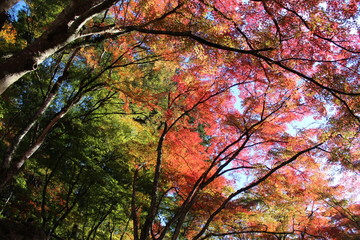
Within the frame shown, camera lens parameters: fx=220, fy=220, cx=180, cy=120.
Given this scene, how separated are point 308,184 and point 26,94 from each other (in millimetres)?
11842

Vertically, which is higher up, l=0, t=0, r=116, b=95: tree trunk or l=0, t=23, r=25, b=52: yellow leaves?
l=0, t=23, r=25, b=52: yellow leaves

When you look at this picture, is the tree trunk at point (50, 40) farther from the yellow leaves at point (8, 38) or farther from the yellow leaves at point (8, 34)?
the yellow leaves at point (8, 34)

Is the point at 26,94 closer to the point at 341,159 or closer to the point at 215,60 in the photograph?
the point at 215,60

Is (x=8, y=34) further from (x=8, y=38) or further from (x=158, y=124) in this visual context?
(x=158, y=124)

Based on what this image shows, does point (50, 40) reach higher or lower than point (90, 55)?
lower

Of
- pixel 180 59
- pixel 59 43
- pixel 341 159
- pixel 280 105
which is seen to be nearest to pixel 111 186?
pixel 180 59

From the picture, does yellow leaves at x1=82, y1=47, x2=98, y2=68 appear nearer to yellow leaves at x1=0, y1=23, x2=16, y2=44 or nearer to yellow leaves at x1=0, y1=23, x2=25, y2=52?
yellow leaves at x1=0, y1=23, x2=25, y2=52

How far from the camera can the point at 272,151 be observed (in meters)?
7.81

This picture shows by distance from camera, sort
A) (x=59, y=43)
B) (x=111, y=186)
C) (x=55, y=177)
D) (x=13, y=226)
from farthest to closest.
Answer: (x=55, y=177) < (x=111, y=186) < (x=13, y=226) < (x=59, y=43)

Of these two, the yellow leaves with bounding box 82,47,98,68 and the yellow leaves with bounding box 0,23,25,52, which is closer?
the yellow leaves with bounding box 0,23,25,52

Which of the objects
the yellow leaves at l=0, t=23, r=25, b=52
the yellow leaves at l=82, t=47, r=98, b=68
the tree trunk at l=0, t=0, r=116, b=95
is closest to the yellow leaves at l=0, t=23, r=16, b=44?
the yellow leaves at l=0, t=23, r=25, b=52

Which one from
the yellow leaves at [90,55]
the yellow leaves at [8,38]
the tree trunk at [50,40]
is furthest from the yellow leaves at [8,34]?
the tree trunk at [50,40]

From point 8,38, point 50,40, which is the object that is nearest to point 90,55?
point 8,38

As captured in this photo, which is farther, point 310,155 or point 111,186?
point 111,186
